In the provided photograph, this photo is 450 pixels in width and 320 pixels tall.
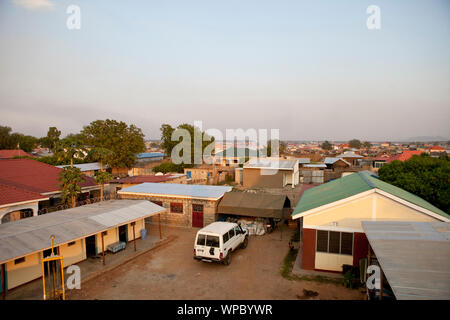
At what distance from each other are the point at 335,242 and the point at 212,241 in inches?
229

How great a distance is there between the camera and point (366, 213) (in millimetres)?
12070

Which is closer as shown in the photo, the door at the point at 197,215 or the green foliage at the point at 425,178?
the green foliage at the point at 425,178

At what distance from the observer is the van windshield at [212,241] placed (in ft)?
43.1

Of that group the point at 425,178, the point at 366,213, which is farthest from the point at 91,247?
the point at 425,178

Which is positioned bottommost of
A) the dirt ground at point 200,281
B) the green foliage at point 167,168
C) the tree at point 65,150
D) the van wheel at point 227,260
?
the dirt ground at point 200,281

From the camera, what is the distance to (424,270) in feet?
21.0

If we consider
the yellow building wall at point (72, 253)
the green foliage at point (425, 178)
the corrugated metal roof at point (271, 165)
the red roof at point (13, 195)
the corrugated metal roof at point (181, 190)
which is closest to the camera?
the yellow building wall at point (72, 253)

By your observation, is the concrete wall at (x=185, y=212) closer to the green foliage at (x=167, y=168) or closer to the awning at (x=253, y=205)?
the awning at (x=253, y=205)

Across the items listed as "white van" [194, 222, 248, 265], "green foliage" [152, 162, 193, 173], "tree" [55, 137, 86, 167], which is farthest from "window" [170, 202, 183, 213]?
"green foliage" [152, 162, 193, 173]

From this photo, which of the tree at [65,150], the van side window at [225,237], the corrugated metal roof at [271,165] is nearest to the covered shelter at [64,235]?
the tree at [65,150]

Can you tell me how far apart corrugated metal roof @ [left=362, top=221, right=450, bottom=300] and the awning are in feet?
Result: 28.0

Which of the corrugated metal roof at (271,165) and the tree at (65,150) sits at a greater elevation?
the tree at (65,150)

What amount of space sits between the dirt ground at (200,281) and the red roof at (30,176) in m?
12.9

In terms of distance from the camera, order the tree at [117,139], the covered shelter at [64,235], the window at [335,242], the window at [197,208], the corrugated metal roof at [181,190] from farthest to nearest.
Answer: the tree at [117,139] < the corrugated metal roof at [181,190] < the window at [197,208] < the window at [335,242] < the covered shelter at [64,235]
